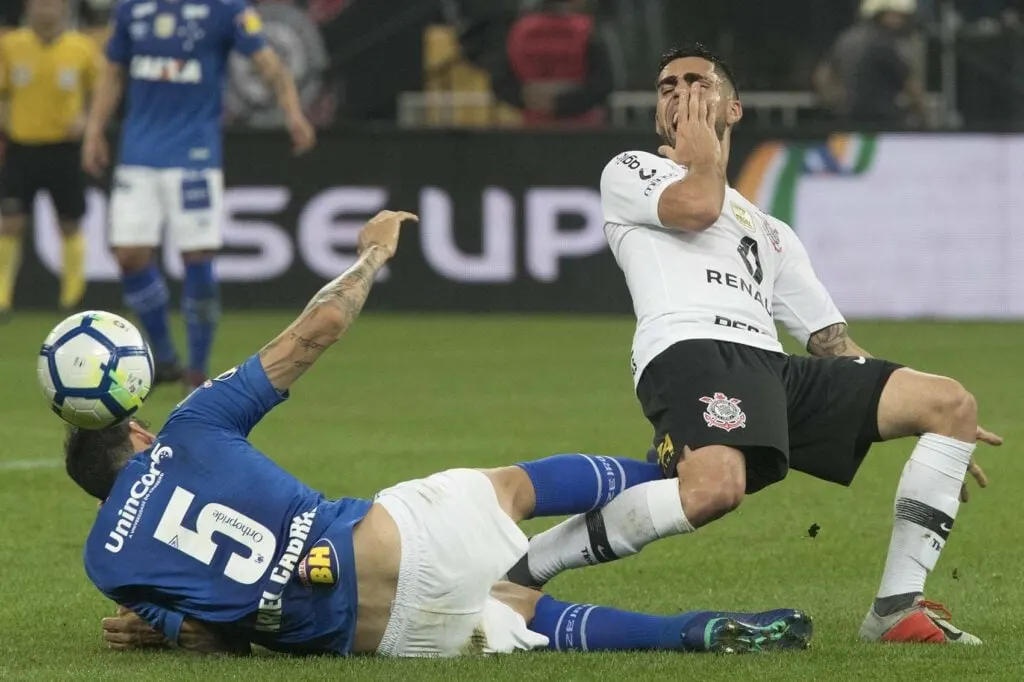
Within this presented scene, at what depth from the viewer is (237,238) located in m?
17.3

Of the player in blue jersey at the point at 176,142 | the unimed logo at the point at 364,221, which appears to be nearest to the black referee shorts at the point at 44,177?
the unimed logo at the point at 364,221

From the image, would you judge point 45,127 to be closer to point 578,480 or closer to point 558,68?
point 558,68

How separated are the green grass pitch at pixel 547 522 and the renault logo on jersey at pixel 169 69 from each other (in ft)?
6.51

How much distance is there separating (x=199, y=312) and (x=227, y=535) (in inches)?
279

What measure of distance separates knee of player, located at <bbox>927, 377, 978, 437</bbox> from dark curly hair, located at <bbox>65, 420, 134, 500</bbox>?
238 centimetres

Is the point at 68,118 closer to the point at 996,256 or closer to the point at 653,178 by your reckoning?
the point at 996,256

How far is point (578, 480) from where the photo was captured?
5711mm

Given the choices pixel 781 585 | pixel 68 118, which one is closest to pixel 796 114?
pixel 68 118

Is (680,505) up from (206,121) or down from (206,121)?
down

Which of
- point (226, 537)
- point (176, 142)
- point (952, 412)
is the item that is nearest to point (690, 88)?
point (952, 412)

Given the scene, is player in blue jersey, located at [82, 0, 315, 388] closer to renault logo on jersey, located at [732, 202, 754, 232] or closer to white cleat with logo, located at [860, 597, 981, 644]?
renault logo on jersey, located at [732, 202, 754, 232]

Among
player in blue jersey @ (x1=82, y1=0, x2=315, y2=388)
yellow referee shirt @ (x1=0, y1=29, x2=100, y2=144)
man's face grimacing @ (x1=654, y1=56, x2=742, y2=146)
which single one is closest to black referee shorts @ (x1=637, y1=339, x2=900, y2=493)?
man's face grimacing @ (x1=654, y1=56, x2=742, y2=146)

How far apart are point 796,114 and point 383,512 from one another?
1366 centimetres

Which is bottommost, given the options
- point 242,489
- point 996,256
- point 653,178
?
point 996,256
